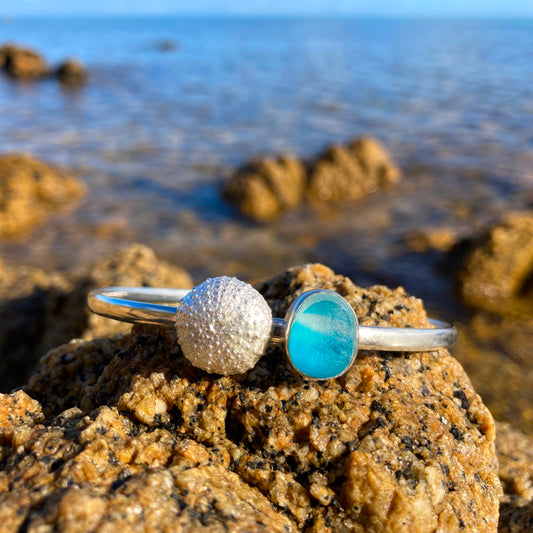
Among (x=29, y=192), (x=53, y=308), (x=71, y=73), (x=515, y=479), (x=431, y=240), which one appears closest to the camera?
(x=515, y=479)

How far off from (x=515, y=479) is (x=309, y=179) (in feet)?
26.9

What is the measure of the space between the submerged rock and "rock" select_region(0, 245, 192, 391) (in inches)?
193

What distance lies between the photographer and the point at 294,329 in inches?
66.6

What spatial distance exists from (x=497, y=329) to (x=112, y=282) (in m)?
4.09

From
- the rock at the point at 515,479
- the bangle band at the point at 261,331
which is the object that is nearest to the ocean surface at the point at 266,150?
the rock at the point at 515,479

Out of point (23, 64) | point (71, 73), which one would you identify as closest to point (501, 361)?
point (71, 73)

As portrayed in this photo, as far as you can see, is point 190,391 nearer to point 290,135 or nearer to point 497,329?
point 497,329

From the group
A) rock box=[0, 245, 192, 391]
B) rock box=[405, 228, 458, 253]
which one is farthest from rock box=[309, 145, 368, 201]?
rock box=[0, 245, 192, 391]

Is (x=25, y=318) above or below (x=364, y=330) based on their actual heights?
below

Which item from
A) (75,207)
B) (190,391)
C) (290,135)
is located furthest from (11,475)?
(290,135)

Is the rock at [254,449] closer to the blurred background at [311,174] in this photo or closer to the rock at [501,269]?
the blurred background at [311,174]

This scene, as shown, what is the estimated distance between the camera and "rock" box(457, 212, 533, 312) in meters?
5.97

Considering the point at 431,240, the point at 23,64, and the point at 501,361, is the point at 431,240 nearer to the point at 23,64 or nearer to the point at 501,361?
the point at 501,361

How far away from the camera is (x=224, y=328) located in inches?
64.5
